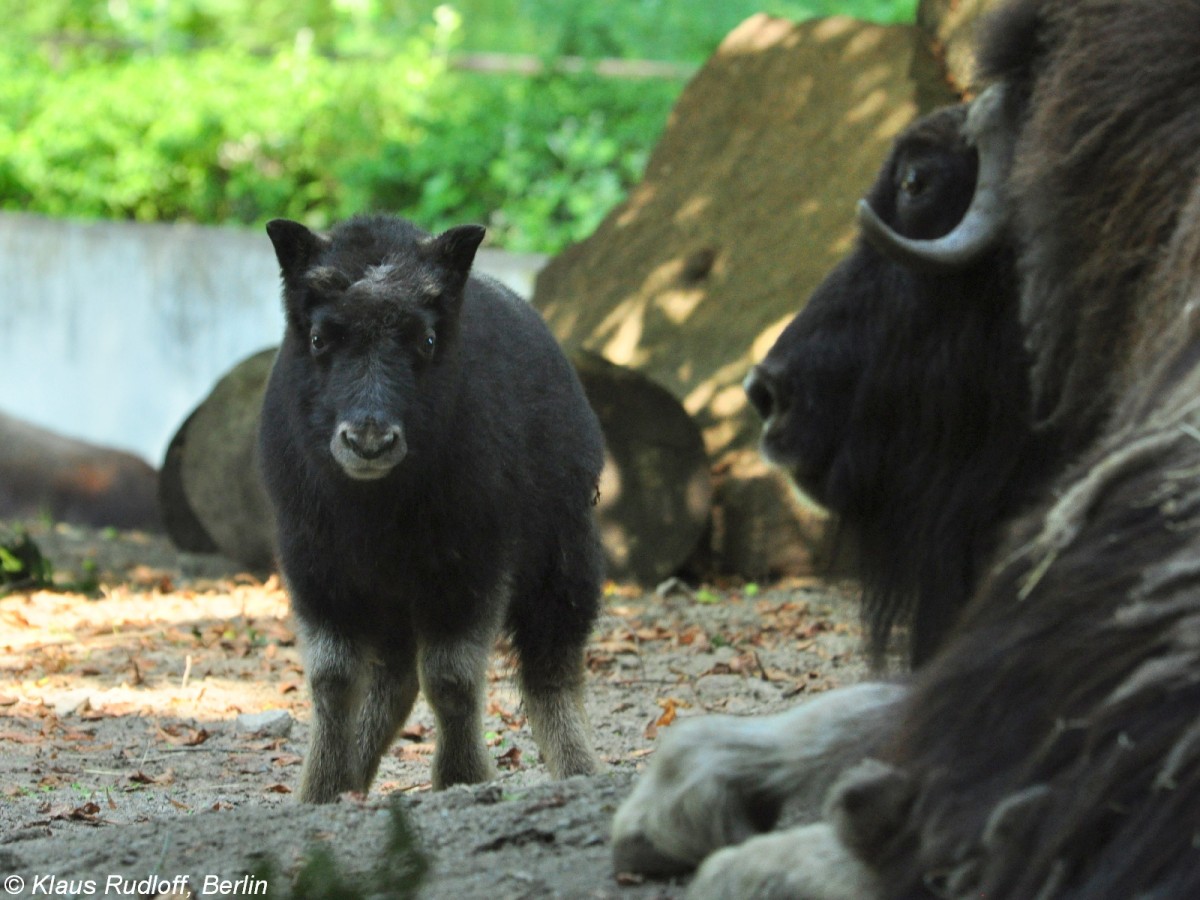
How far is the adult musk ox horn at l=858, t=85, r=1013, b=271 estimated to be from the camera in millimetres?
3426

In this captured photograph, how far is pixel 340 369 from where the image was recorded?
4.66m

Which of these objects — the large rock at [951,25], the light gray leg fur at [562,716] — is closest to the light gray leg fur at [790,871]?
the light gray leg fur at [562,716]

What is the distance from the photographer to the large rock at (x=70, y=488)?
12.3 m

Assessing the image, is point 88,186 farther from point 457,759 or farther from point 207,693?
point 457,759

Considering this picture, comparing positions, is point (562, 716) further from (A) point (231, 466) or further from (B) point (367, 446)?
(A) point (231, 466)

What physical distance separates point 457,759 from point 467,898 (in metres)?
2.03

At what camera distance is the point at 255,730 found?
5.97 meters

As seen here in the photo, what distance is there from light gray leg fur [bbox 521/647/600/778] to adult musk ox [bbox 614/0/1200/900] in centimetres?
235

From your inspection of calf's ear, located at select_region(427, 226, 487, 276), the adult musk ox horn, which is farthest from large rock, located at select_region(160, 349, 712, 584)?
the adult musk ox horn

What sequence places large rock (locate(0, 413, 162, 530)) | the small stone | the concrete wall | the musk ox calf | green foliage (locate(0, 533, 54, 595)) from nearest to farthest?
the musk ox calf
the small stone
green foliage (locate(0, 533, 54, 595))
large rock (locate(0, 413, 162, 530))
the concrete wall

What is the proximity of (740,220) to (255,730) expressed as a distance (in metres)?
5.25

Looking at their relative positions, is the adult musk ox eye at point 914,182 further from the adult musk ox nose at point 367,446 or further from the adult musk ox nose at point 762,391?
the adult musk ox nose at point 367,446

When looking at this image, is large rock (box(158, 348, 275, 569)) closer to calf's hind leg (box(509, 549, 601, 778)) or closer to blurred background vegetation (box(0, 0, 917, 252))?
calf's hind leg (box(509, 549, 601, 778))

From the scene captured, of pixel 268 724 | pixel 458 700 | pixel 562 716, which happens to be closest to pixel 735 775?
pixel 458 700
